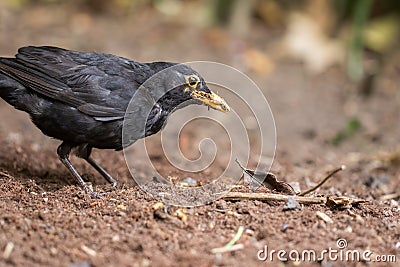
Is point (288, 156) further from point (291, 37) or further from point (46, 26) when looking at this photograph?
point (46, 26)

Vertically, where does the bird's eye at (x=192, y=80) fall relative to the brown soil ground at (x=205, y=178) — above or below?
above

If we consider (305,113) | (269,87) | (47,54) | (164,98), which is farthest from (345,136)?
(47,54)

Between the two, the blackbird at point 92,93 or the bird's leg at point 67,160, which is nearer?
the blackbird at point 92,93

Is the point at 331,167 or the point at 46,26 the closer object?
the point at 331,167

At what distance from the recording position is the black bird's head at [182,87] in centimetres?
442

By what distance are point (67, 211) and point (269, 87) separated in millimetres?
5095

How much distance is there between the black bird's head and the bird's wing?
0.14 m

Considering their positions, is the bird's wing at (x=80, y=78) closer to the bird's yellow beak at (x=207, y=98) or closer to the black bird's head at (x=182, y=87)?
the black bird's head at (x=182, y=87)

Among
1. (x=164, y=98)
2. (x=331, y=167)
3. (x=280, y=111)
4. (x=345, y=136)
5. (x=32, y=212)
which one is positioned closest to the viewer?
(x=32, y=212)

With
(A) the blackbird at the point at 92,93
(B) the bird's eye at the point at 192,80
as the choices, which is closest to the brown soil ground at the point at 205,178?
(A) the blackbird at the point at 92,93

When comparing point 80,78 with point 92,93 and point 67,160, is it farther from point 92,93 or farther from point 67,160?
point 67,160

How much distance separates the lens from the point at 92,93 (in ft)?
14.4

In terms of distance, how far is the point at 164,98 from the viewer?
4.47 metres

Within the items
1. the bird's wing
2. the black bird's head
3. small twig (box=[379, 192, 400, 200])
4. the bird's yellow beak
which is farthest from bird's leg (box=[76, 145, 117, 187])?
small twig (box=[379, 192, 400, 200])
